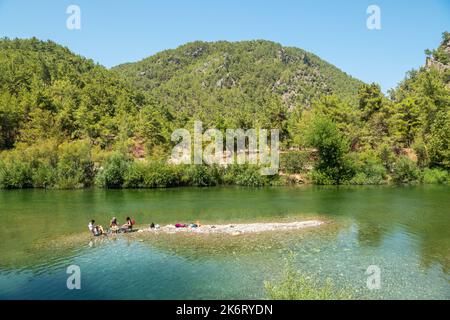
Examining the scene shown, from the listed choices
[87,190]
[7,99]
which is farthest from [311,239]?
[7,99]

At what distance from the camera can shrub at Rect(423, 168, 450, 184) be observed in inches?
2758

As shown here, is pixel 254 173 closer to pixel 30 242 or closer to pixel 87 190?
pixel 87 190

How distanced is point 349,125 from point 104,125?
56.2 metres

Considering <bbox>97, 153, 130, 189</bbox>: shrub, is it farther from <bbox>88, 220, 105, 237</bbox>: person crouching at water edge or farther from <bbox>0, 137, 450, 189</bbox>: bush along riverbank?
<bbox>88, 220, 105, 237</bbox>: person crouching at water edge

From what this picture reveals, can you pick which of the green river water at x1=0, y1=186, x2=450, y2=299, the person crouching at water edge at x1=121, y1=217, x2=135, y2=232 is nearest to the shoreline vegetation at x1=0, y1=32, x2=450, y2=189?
the green river water at x1=0, y1=186, x2=450, y2=299

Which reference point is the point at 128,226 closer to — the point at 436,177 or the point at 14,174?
the point at 14,174

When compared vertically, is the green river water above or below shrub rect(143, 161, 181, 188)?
below

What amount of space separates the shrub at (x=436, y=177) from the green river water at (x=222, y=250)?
19374mm

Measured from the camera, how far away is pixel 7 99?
90.4m

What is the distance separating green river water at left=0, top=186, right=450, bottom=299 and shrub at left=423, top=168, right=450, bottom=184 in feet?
63.6

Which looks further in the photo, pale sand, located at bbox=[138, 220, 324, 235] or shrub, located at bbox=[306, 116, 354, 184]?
shrub, located at bbox=[306, 116, 354, 184]

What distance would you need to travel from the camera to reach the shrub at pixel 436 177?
70.1 meters

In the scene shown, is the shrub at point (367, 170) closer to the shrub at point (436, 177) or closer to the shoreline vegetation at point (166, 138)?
the shoreline vegetation at point (166, 138)

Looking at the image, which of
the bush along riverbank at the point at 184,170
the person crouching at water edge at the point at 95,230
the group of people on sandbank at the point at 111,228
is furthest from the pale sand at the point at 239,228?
the bush along riverbank at the point at 184,170
